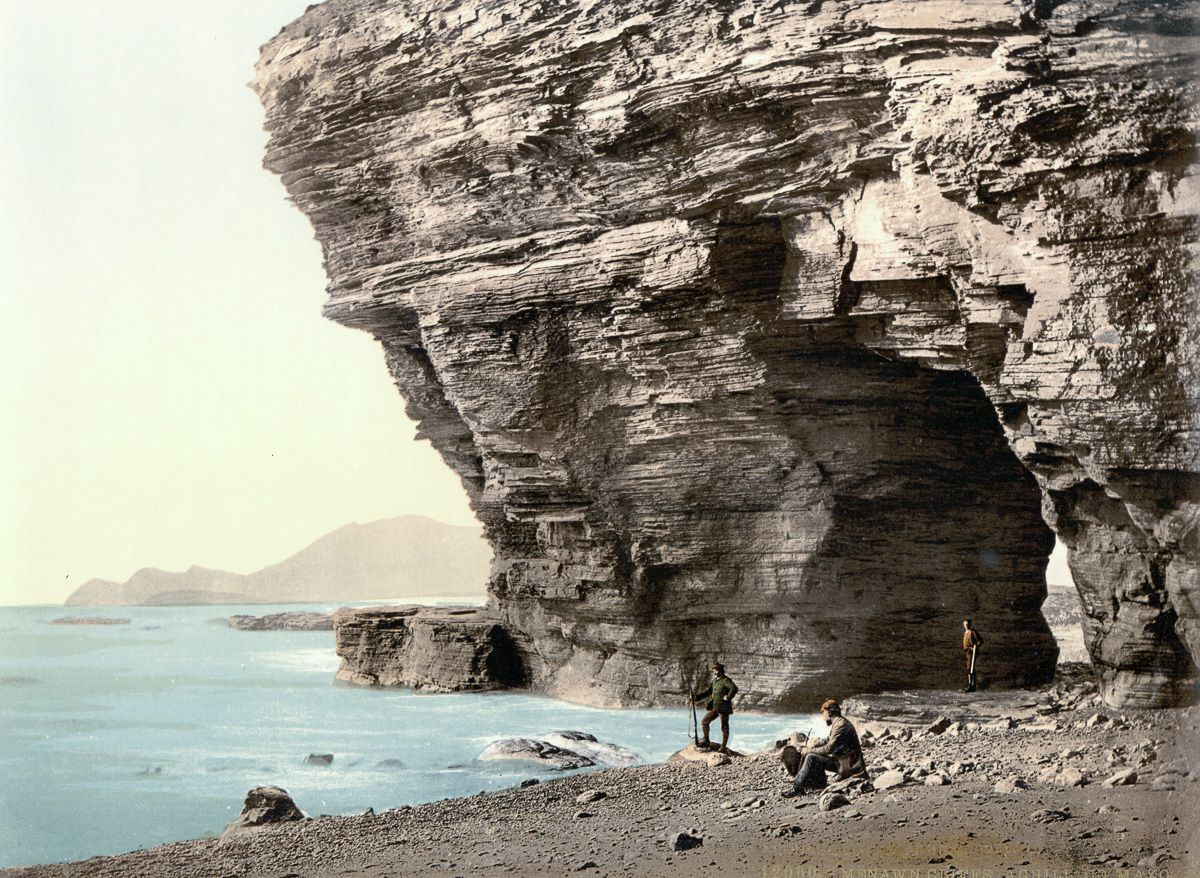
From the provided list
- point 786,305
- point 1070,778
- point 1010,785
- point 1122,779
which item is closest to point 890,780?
point 1010,785

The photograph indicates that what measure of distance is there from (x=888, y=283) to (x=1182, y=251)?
3.83m

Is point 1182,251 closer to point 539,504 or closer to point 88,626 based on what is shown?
point 539,504

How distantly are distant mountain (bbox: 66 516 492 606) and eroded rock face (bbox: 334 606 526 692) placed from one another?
163cm

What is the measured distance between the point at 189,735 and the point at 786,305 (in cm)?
→ 938

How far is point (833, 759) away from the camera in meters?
11.1

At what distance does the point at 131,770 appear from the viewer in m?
12.9

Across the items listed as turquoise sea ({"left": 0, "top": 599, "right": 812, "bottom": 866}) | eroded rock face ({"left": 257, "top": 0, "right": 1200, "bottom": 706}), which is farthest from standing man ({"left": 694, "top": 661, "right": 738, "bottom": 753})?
eroded rock face ({"left": 257, "top": 0, "right": 1200, "bottom": 706})

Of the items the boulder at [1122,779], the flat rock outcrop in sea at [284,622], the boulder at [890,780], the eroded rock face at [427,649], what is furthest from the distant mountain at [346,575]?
the boulder at [1122,779]

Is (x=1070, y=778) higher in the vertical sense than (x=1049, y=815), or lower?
higher

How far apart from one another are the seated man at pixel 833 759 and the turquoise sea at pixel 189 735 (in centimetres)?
437

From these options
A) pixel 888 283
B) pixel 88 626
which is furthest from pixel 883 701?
pixel 88 626

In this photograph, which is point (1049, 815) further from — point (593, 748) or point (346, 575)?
point (346, 575)

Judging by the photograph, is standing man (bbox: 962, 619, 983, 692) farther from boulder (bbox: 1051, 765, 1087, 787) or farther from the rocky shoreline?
boulder (bbox: 1051, 765, 1087, 787)

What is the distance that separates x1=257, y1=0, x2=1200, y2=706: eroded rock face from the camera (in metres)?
12.4
